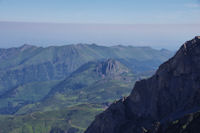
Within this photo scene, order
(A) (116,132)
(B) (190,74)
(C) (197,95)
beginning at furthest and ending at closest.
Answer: (A) (116,132) < (B) (190,74) < (C) (197,95)

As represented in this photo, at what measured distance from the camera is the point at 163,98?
9550cm

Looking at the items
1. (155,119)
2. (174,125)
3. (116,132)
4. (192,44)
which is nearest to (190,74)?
(192,44)

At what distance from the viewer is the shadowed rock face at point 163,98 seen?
87875mm

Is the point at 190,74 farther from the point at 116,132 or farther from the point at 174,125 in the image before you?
the point at 116,132

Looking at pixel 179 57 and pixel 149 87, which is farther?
pixel 149 87

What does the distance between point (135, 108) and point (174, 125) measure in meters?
32.5

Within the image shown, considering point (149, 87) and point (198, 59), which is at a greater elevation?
point (198, 59)

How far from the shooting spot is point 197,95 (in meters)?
83.6

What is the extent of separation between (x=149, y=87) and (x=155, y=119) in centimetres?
1414

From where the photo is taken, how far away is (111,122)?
103938mm

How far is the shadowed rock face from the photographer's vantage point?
87.9 m

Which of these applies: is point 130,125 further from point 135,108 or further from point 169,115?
point 169,115

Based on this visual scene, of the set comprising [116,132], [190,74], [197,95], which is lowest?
[116,132]

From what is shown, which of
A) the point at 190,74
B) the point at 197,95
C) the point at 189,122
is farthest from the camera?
the point at 190,74
